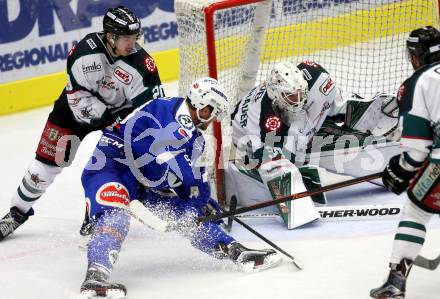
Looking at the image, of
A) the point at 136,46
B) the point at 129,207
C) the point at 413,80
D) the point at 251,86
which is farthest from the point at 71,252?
the point at 413,80

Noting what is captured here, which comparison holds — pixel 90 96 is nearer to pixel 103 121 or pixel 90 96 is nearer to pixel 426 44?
pixel 103 121

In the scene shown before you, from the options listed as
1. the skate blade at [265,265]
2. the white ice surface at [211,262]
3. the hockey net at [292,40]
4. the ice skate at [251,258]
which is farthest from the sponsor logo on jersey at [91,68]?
the skate blade at [265,265]

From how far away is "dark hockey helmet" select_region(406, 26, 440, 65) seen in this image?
3.92 metres

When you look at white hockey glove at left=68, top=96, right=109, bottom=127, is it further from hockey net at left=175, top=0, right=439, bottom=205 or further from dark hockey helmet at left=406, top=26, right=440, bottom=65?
dark hockey helmet at left=406, top=26, right=440, bottom=65

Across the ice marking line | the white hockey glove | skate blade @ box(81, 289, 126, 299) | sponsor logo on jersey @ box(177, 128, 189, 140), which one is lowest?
the ice marking line

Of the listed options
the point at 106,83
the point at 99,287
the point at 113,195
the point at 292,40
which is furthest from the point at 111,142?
the point at 292,40

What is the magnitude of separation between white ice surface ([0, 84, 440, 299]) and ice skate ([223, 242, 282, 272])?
0.03 meters

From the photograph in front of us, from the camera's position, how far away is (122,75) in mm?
5113

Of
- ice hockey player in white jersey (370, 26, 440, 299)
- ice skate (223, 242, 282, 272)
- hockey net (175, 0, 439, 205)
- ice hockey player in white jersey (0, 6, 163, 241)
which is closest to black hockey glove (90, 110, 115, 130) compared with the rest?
ice hockey player in white jersey (0, 6, 163, 241)

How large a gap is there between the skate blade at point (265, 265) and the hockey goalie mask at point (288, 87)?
94 centimetres

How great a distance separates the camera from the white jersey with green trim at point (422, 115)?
378 centimetres

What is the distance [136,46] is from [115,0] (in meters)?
2.58

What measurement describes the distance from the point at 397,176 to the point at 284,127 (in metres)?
1.47

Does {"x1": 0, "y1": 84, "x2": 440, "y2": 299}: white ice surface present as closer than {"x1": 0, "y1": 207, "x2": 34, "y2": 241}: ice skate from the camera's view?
Yes
